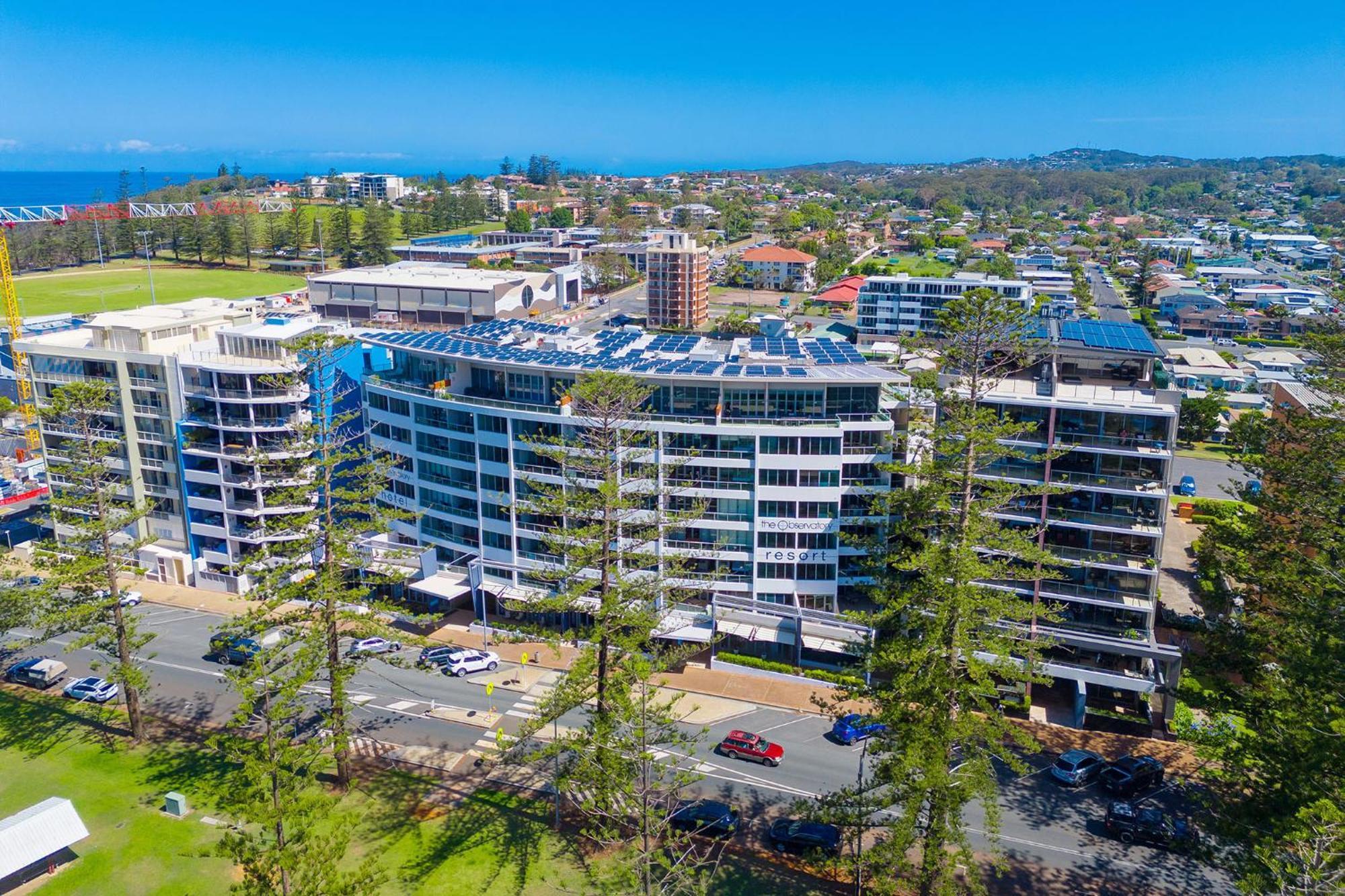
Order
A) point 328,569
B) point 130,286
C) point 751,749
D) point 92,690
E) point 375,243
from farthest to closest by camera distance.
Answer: point 375,243 → point 130,286 → point 92,690 → point 751,749 → point 328,569

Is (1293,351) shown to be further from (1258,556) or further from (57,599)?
(57,599)

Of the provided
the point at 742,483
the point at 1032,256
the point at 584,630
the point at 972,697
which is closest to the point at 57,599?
the point at 584,630

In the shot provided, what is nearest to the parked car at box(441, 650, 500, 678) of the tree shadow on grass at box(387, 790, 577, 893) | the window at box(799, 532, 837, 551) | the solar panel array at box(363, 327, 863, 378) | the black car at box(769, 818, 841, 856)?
the tree shadow on grass at box(387, 790, 577, 893)

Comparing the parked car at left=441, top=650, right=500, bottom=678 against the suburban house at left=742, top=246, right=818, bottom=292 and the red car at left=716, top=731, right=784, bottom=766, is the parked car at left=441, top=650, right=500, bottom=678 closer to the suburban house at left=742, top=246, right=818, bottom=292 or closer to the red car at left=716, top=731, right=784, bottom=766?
the red car at left=716, top=731, right=784, bottom=766

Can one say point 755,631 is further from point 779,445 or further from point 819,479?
point 779,445

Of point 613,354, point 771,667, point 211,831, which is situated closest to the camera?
point 211,831

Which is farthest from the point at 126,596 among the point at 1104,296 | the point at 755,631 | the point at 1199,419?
the point at 1104,296
